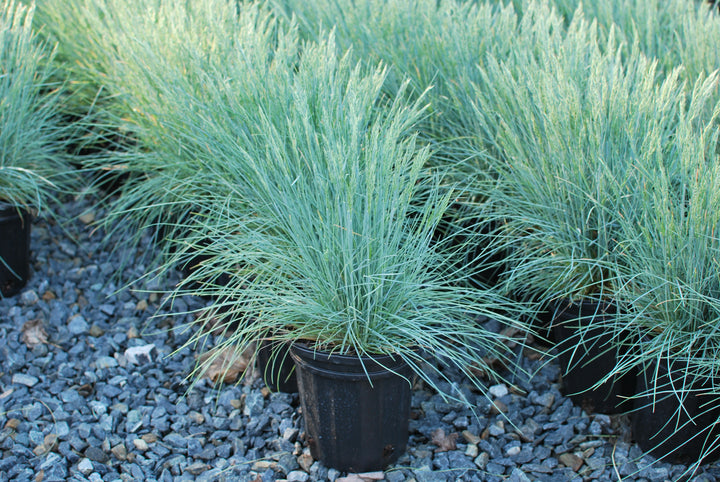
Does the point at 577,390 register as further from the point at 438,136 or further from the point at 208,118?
the point at 208,118

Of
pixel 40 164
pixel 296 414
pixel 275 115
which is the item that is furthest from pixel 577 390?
pixel 40 164

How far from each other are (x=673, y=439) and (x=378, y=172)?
101 centimetres

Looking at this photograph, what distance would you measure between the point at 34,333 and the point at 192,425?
2.44 ft

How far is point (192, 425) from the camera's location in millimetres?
2186

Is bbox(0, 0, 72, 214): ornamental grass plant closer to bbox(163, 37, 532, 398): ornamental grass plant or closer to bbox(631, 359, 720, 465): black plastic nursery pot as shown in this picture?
bbox(163, 37, 532, 398): ornamental grass plant

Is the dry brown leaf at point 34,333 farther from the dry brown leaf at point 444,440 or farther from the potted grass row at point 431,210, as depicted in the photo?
the dry brown leaf at point 444,440

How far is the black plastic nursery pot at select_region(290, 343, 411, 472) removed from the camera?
1818 millimetres

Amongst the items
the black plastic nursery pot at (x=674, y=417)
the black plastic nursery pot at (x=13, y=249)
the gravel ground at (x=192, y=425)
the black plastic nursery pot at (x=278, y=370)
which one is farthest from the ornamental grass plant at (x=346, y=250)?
the black plastic nursery pot at (x=13, y=249)

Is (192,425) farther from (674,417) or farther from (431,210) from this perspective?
(674,417)

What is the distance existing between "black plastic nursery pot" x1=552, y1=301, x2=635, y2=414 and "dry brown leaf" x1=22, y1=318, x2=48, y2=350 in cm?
169

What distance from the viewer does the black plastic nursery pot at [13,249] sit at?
102 inches

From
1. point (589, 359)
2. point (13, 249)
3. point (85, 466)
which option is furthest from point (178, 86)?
point (589, 359)

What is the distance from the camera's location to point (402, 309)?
1931 millimetres

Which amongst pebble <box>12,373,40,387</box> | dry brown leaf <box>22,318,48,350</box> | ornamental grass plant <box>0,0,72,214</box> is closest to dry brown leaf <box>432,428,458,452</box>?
pebble <box>12,373,40,387</box>
